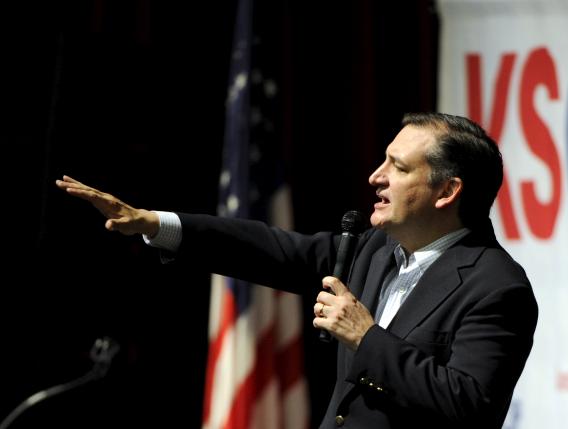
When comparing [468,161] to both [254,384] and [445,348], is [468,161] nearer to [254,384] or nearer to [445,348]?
[445,348]

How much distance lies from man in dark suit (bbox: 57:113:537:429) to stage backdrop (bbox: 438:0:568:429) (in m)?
1.97

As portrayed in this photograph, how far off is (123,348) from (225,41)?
1.38m

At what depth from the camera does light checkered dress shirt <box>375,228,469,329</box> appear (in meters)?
1.90

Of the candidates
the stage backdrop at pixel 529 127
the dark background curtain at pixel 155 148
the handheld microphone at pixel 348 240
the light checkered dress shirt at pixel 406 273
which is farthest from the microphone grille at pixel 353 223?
the stage backdrop at pixel 529 127

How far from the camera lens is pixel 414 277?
75.2 inches

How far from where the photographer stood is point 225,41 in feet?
13.6

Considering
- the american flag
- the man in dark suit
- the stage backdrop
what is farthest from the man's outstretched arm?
the stage backdrop

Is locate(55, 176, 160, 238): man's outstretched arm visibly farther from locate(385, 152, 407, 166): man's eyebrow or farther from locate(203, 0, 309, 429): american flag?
locate(203, 0, 309, 429): american flag

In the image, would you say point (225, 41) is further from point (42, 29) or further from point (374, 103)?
point (42, 29)

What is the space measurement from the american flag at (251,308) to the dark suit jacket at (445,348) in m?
1.84

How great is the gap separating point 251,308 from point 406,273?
1.93 m

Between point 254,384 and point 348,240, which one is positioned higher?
point 348,240

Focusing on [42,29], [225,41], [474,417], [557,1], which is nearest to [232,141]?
[225,41]

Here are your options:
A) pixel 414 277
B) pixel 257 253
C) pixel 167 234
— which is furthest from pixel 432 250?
pixel 167 234
